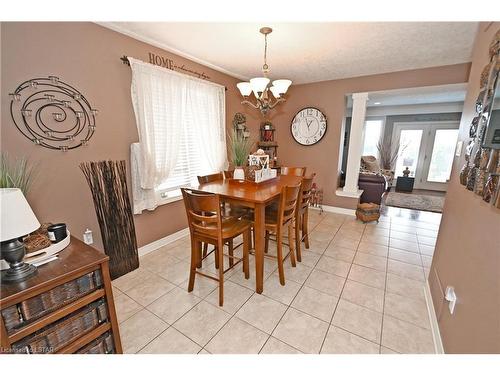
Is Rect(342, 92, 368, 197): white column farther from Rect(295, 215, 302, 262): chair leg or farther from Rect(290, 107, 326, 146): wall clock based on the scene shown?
Rect(295, 215, 302, 262): chair leg

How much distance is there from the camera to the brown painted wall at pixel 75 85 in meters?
1.60

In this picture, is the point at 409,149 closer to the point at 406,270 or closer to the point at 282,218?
the point at 406,270

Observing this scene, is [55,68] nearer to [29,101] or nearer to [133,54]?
[29,101]

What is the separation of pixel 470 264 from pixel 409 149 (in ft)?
23.0

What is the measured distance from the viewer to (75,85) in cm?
190

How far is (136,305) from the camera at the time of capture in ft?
6.07

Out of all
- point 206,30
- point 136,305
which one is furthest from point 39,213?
point 206,30

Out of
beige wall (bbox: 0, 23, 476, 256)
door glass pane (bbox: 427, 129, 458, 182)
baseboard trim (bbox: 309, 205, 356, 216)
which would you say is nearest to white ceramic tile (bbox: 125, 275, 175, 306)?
beige wall (bbox: 0, 23, 476, 256)

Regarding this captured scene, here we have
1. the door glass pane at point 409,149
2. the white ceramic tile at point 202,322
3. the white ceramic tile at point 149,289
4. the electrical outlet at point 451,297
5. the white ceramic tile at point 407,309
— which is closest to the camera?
the electrical outlet at point 451,297

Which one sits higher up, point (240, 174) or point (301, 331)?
point (240, 174)

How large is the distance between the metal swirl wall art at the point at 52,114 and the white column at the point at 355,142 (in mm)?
3943

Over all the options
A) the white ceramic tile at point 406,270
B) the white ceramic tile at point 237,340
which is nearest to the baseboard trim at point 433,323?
the white ceramic tile at point 406,270

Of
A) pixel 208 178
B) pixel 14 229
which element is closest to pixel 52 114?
pixel 14 229

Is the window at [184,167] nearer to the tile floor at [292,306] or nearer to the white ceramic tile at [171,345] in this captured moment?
the tile floor at [292,306]
